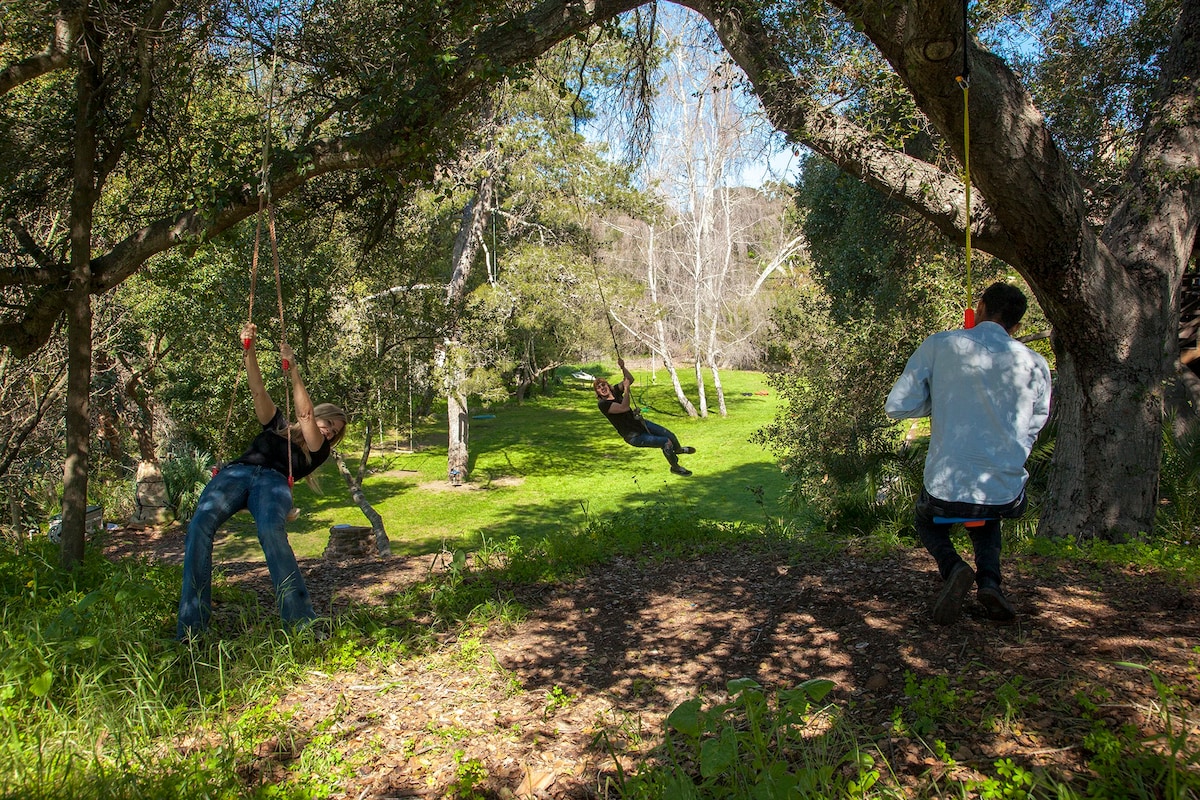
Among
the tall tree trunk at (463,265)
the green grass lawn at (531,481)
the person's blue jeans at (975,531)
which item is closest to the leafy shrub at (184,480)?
the green grass lawn at (531,481)

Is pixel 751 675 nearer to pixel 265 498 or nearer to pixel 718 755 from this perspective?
pixel 718 755

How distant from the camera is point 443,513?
18266mm

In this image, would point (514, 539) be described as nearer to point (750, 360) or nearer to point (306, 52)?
point (306, 52)

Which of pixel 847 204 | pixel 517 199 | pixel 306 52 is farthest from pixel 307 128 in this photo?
pixel 517 199

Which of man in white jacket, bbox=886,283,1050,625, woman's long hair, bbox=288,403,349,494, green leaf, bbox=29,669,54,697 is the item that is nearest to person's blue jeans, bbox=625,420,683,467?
woman's long hair, bbox=288,403,349,494

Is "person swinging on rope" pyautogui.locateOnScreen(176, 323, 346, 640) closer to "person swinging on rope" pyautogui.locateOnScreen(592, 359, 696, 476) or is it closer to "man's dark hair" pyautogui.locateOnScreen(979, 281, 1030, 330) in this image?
"man's dark hair" pyautogui.locateOnScreen(979, 281, 1030, 330)

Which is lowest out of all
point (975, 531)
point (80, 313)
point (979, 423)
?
point (975, 531)

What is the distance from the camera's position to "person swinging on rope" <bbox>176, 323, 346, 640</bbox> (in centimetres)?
433

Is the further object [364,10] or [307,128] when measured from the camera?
[364,10]

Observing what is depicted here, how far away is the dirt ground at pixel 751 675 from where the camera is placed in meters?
2.93

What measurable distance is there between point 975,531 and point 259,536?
12.2 ft

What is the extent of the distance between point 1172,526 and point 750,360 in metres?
41.1

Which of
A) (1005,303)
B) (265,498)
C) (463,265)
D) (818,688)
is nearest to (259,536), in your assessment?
(265,498)

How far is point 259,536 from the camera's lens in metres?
4.25
